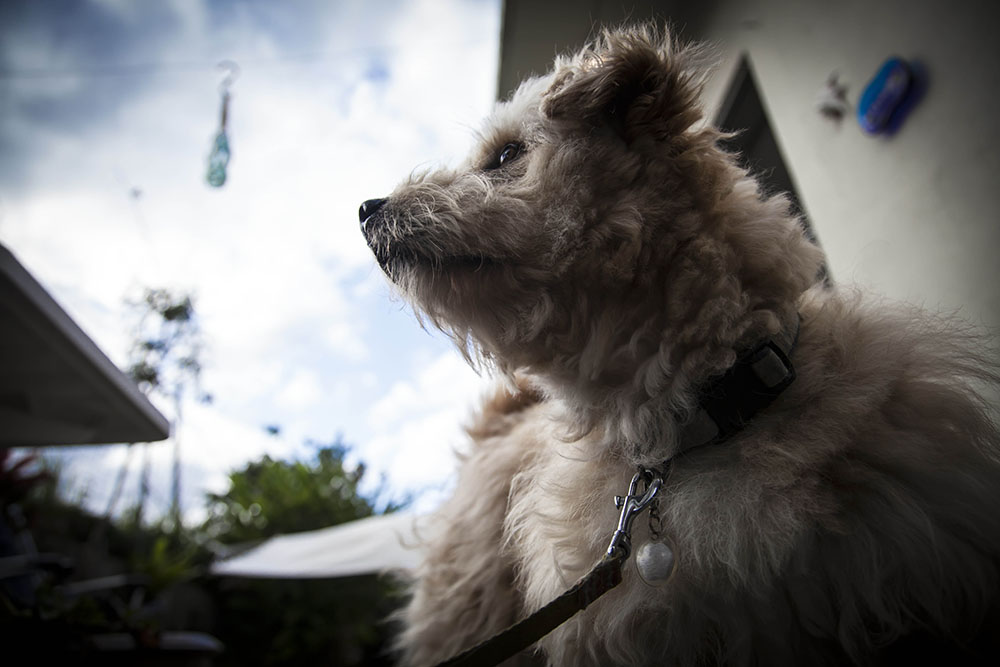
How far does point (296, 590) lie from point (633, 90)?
5.59 m

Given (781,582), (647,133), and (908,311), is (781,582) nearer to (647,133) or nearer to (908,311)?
(908,311)

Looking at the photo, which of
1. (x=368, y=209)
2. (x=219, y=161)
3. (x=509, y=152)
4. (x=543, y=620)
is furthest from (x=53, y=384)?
(x=543, y=620)

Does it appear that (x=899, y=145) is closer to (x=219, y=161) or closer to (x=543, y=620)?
(x=543, y=620)

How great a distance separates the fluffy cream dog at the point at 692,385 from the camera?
99 cm

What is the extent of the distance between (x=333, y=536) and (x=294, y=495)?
2.09 meters

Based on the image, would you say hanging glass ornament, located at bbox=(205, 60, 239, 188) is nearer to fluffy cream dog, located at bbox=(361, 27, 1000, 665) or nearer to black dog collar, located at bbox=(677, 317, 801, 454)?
fluffy cream dog, located at bbox=(361, 27, 1000, 665)

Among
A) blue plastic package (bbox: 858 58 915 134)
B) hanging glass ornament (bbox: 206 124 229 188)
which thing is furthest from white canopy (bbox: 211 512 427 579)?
blue plastic package (bbox: 858 58 915 134)

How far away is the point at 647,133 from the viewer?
4.24 ft

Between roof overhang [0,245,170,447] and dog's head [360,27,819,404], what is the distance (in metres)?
1.45

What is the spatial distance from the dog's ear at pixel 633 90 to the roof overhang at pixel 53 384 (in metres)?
1.96

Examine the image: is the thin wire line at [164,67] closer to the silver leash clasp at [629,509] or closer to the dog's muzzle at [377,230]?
the dog's muzzle at [377,230]

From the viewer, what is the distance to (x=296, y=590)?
16.9ft

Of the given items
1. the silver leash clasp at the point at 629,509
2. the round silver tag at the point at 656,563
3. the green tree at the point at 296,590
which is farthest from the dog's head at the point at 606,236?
the green tree at the point at 296,590

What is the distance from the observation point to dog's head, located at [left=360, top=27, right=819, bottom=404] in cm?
118
